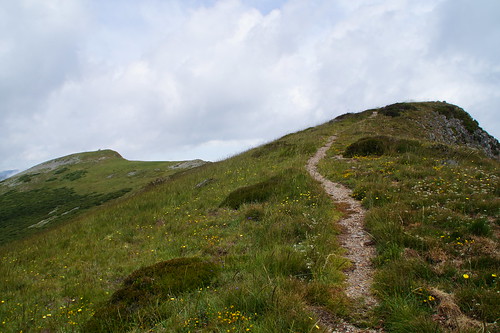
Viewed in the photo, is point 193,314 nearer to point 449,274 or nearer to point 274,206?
point 449,274

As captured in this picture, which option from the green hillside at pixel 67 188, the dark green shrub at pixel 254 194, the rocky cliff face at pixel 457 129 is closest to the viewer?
the dark green shrub at pixel 254 194

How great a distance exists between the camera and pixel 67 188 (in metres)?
56.9

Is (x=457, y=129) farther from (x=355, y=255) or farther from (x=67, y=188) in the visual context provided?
(x=67, y=188)

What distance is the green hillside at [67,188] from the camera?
130 ft

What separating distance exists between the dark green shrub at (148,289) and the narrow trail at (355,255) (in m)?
2.97

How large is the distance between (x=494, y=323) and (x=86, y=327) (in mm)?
6388

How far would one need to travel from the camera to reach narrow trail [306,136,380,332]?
4457mm

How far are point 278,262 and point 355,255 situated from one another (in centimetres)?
202

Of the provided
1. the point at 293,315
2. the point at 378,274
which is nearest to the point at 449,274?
the point at 378,274

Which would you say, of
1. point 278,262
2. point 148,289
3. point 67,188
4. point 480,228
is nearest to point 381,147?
point 480,228

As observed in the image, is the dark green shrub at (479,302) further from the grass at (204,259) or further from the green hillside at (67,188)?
the green hillside at (67,188)

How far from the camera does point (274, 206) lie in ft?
36.0

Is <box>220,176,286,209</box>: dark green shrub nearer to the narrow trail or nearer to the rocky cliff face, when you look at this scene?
the narrow trail

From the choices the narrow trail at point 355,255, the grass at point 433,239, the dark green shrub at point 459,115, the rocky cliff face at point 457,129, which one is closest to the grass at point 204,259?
the narrow trail at point 355,255
